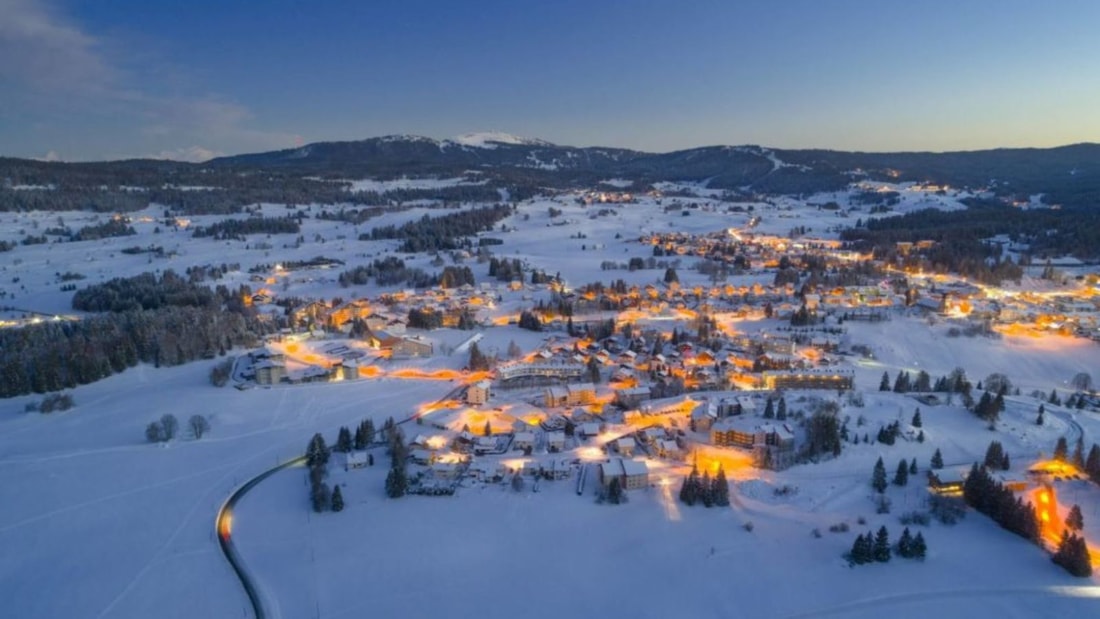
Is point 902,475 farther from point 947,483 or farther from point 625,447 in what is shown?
point 625,447

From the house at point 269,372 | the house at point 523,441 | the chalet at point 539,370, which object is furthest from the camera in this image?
the chalet at point 539,370

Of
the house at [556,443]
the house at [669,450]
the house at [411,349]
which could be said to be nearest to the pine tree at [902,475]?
the house at [669,450]

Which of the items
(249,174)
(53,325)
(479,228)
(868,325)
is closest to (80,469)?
(53,325)

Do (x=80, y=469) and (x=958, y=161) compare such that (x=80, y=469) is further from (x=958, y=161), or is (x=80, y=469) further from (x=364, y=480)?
(x=958, y=161)

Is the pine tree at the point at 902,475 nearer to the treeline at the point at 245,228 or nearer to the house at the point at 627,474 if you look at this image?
the house at the point at 627,474

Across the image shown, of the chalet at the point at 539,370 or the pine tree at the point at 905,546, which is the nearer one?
the pine tree at the point at 905,546

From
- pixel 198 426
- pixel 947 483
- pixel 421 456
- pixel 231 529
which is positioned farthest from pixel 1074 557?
pixel 198 426

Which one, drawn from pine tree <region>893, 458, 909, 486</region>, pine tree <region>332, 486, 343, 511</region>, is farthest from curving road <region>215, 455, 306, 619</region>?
pine tree <region>893, 458, 909, 486</region>
